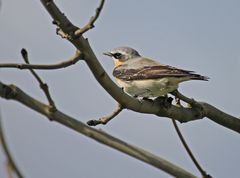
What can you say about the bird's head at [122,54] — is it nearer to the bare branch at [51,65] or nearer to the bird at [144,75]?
the bird at [144,75]

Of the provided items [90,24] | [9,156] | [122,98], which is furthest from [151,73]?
[9,156]

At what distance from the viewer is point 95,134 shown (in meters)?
3.02

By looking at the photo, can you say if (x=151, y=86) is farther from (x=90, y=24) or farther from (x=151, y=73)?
(x=90, y=24)

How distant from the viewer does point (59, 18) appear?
4.12 meters

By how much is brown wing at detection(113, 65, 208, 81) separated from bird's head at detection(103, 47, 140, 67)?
3.21ft

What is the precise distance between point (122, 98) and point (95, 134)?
215cm

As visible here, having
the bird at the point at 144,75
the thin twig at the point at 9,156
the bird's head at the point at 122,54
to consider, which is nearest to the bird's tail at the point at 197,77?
the bird at the point at 144,75

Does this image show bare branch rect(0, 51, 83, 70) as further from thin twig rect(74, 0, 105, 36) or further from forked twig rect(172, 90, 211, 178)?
forked twig rect(172, 90, 211, 178)

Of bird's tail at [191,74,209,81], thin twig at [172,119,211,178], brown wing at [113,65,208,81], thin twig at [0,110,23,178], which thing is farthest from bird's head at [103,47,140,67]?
thin twig at [0,110,23,178]

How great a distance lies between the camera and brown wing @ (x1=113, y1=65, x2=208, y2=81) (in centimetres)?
983

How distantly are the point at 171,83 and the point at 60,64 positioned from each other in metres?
5.69

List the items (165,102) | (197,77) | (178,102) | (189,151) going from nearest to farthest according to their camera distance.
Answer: (189,151) < (165,102) < (178,102) < (197,77)

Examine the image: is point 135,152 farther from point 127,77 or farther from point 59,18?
point 127,77

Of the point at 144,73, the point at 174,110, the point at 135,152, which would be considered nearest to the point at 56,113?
the point at 135,152
